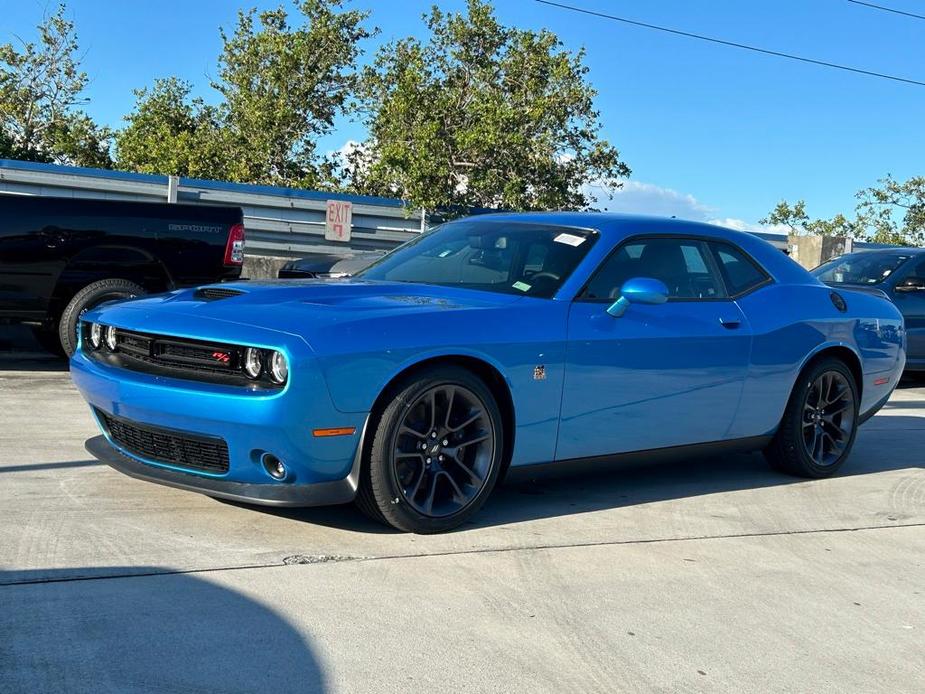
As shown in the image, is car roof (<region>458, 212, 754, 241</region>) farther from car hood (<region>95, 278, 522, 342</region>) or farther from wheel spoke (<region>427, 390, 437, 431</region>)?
wheel spoke (<region>427, 390, 437, 431</region>)

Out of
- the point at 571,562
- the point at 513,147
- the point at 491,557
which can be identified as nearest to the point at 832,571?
the point at 571,562

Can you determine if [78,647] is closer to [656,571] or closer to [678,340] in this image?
[656,571]

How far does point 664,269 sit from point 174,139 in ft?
71.5

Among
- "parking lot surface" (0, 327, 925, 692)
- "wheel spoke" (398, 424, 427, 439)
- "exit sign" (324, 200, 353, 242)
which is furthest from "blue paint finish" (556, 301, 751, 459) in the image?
"exit sign" (324, 200, 353, 242)

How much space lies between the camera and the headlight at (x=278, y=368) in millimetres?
4230

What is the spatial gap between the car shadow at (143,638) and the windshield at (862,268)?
31.7 feet

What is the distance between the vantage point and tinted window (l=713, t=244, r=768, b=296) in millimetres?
6117

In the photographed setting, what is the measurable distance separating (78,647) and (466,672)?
3.80 ft

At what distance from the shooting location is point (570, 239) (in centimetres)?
557

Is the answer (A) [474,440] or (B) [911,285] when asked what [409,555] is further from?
(B) [911,285]

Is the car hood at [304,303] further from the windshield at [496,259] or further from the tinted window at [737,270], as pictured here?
the tinted window at [737,270]

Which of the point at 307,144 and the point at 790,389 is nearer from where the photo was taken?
the point at 790,389

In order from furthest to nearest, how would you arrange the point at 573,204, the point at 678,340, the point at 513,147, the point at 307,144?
the point at 307,144
the point at 573,204
the point at 513,147
the point at 678,340

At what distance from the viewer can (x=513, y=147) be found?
21859mm
